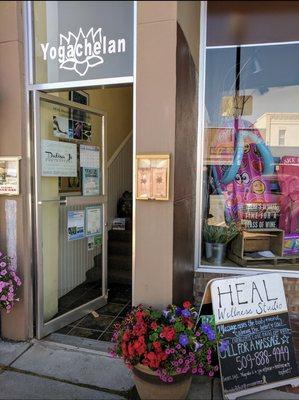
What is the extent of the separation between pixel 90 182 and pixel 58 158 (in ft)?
1.72

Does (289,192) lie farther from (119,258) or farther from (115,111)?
(115,111)

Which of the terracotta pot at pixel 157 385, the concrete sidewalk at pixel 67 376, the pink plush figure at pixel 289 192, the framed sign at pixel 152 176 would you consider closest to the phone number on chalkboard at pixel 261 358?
the concrete sidewalk at pixel 67 376

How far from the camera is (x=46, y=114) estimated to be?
313 cm

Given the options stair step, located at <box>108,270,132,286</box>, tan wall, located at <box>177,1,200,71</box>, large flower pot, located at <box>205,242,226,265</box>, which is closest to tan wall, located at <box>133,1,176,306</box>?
tan wall, located at <box>177,1,200,71</box>

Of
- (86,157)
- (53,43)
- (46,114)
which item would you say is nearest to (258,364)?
(86,157)

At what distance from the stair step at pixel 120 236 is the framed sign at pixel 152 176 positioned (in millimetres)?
2388

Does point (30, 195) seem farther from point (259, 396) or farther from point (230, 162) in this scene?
point (259, 396)

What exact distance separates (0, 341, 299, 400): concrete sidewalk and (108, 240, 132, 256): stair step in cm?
181

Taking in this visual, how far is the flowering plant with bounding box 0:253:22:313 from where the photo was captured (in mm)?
2746

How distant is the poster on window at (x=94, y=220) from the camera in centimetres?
363

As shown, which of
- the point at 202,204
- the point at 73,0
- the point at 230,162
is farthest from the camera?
the point at 230,162

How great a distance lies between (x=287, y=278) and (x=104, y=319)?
1848mm

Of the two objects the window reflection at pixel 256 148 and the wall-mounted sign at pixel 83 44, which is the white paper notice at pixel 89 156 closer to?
the wall-mounted sign at pixel 83 44

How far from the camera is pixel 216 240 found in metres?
3.34
